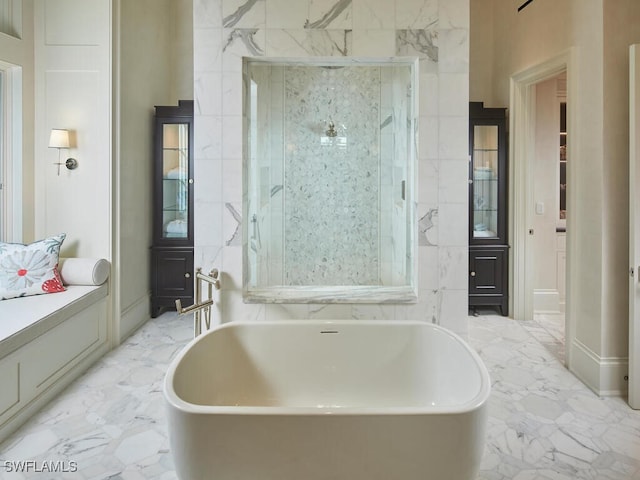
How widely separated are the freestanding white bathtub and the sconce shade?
216 cm

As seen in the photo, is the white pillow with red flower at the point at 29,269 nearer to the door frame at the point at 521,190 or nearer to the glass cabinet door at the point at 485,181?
the glass cabinet door at the point at 485,181

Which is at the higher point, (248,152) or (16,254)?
(248,152)

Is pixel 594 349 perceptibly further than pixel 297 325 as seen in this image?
Yes

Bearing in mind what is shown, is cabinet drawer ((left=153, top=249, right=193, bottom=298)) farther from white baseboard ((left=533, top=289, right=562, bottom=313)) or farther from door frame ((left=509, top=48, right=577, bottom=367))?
white baseboard ((left=533, top=289, right=562, bottom=313))

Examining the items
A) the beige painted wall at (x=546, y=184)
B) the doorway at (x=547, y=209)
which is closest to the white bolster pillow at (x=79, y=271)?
the doorway at (x=547, y=209)

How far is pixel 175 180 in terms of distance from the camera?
3.87 metres

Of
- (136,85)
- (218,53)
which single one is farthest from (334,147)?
(136,85)

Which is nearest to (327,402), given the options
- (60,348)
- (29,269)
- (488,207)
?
(60,348)

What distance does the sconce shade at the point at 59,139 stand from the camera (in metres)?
2.90

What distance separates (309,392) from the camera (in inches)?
76.0

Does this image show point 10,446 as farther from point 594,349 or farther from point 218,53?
point 594,349

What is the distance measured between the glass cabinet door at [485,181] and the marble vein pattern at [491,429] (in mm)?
1384

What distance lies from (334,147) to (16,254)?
90.4 inches

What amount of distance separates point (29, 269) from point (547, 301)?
15.0 feet
